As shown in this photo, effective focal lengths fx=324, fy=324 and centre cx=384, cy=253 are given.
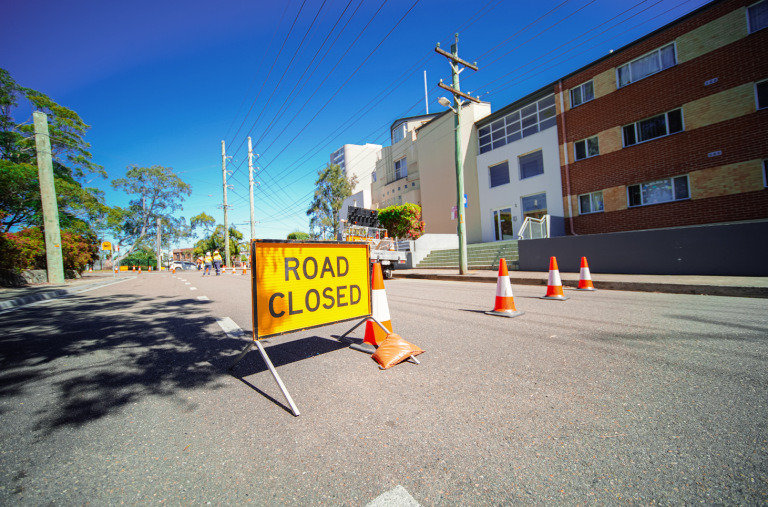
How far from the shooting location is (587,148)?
16812 millimetres

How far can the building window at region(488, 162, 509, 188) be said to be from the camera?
21.3m

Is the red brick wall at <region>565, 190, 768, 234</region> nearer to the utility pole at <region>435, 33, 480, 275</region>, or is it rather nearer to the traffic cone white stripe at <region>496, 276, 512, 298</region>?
the utility pole at <region>435, 33, 480, 275</region>

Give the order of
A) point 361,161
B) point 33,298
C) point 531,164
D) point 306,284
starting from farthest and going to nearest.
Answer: point 361,161
point 531,164
point 33,298
point 306,284

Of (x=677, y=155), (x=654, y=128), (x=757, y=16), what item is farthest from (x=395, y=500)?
(x=757, y=16)

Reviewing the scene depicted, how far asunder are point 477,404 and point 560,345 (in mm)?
1891

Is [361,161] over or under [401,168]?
over

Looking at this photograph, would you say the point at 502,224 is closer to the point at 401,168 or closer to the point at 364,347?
the point at 401,168

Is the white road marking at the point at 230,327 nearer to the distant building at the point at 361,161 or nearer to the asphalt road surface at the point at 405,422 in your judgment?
the asphalt road surface at the point at 405,422

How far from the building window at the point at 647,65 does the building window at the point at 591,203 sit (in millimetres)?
5212

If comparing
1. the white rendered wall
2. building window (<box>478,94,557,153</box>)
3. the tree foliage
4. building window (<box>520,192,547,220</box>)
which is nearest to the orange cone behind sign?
the white rendered wall

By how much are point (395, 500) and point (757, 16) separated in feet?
63.0

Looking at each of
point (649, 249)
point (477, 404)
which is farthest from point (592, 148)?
point (477, 404)

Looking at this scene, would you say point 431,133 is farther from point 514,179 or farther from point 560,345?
point 560,345

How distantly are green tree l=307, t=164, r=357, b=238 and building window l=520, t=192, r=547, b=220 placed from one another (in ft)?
87.7
